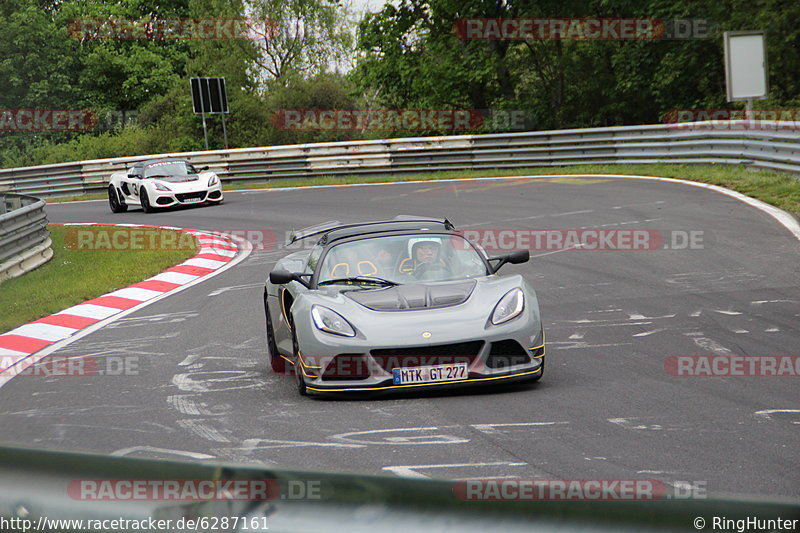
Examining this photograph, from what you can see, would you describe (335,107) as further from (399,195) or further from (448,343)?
(448,343)

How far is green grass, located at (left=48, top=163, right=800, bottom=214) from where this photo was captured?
17.2m

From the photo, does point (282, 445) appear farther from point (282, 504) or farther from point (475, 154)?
point (475, 154)

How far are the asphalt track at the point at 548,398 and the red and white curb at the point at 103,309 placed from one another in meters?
0.35

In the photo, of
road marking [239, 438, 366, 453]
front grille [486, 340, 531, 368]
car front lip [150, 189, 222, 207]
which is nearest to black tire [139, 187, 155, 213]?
car front lip [150, 189, 222, 207]

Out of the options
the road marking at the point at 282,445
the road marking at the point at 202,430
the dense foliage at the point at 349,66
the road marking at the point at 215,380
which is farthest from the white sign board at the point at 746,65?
the road marking at the point at 282,445

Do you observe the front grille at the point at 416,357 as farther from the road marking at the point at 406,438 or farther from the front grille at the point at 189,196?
the front grille at the point at 189,196

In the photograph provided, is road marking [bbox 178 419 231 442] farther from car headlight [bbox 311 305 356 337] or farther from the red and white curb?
the red and white curb

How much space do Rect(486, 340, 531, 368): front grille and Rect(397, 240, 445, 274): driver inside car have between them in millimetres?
1297

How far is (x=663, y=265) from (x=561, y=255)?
1747 millimetres

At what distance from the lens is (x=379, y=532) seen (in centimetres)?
131

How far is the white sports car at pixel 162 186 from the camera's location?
2545 cm

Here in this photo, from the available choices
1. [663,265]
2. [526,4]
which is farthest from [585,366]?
[526,4]

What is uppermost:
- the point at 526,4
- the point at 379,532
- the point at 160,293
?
the point at 526,4

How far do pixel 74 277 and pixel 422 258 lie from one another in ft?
29.5
